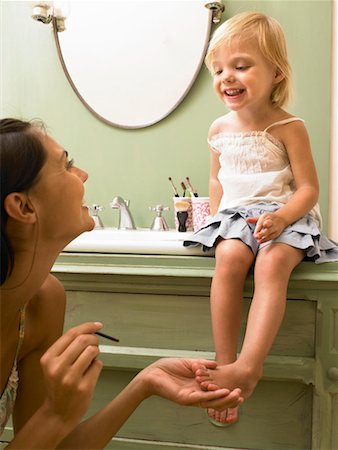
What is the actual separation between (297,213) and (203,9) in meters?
0.97

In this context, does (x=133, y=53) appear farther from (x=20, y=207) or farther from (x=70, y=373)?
(x=70, y=373)

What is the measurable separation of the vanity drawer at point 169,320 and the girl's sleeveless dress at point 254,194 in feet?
0.43

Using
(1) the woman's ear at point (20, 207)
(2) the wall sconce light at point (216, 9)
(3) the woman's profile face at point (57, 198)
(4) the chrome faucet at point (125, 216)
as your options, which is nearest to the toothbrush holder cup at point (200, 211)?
(4) the chrome faucet at point (125, 216)

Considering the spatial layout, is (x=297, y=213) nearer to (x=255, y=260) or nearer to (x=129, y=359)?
(x=255, y=260)

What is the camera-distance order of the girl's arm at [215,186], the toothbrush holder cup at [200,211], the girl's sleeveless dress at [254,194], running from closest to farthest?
the girl's sleeveless dress at [254,194] < the girl's arm at [215,186] < the toothbrush holder cup at [200,211]

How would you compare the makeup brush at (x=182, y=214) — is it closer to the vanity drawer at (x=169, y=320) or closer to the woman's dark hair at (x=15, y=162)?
the vanity drawer at (x=169, y=320)

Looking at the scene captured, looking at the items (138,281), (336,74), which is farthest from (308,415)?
(336,74)

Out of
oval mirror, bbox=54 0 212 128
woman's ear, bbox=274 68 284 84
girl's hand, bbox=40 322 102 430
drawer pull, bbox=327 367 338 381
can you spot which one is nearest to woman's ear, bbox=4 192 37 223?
girl's hand, bbox=40 322 102 430

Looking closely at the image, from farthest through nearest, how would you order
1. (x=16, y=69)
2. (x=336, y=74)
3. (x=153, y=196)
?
(x=16, y=69), (x=153, y=196), (x=336, y=74)

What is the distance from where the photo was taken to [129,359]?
1121mm

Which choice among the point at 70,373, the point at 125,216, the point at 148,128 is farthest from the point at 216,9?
the point at 70,373

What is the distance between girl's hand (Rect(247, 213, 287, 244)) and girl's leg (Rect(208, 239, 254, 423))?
55 mm

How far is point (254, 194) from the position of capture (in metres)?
1.27

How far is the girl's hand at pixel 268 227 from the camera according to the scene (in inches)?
40.5
